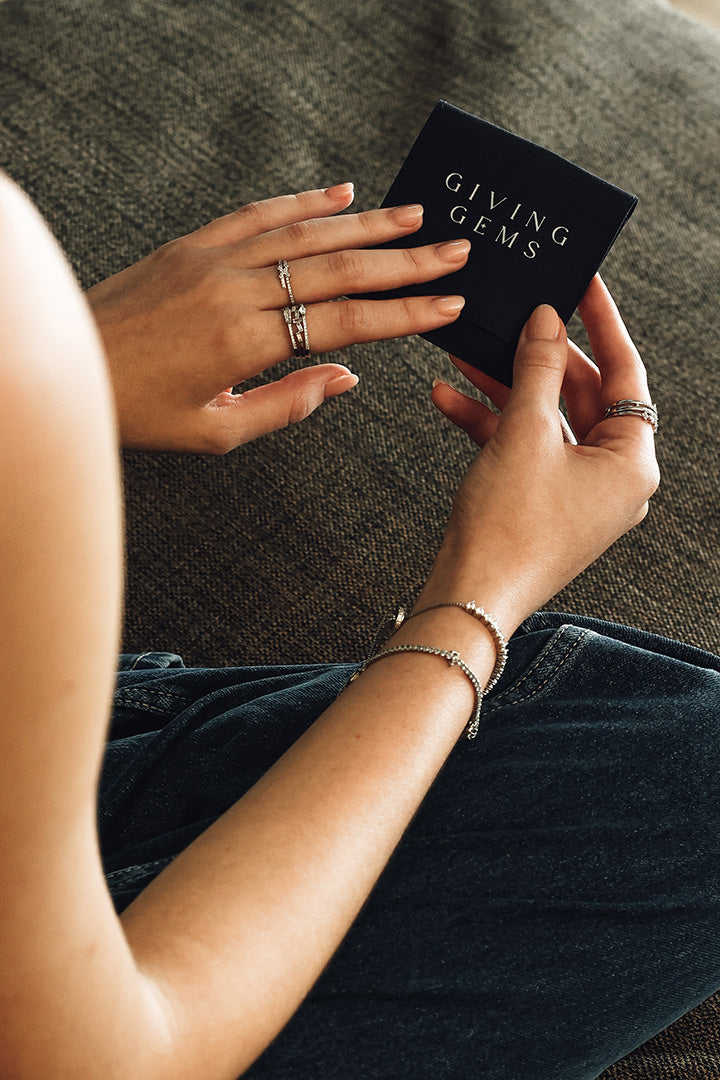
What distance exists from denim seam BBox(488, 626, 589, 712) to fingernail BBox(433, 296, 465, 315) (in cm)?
28

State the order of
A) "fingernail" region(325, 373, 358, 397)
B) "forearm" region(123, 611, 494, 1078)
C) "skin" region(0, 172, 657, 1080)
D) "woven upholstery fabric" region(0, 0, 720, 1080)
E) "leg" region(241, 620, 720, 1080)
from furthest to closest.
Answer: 1. "woven upholstery fabric" region(0, 0, 720, 1080)
2. "fingernail" region(325, 373, 358, 397)
3. "leg" region(241, 620, 720, 1080)
4. "forearm" region(123, 611, 494, 1078)
5. "skin" region(0, 172, 657, 1080)

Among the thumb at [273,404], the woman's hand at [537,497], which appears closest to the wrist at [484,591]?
the woman's hand at [537,497]

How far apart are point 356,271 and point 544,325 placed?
0.53ft

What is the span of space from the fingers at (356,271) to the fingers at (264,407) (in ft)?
0.25

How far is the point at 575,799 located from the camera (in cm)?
64

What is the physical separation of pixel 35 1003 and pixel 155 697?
40cm

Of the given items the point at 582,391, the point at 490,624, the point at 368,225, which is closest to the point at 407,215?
the point at 368,225

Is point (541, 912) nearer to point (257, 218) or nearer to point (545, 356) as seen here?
point (545, 356)

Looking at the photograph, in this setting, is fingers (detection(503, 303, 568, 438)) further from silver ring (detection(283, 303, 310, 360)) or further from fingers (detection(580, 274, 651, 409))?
silver ring (detection(283, 303, 310, 360))

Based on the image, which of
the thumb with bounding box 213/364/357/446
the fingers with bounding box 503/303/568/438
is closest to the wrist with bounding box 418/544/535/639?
the fingers with bounding box 503/303/568/438

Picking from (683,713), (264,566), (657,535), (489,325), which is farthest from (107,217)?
(683,713)

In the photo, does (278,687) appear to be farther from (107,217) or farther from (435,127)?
(107,217)

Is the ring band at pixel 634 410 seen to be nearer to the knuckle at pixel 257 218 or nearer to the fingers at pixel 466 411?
the fingers at pixel 466 411

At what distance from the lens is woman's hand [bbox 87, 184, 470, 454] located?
28.4 inches
